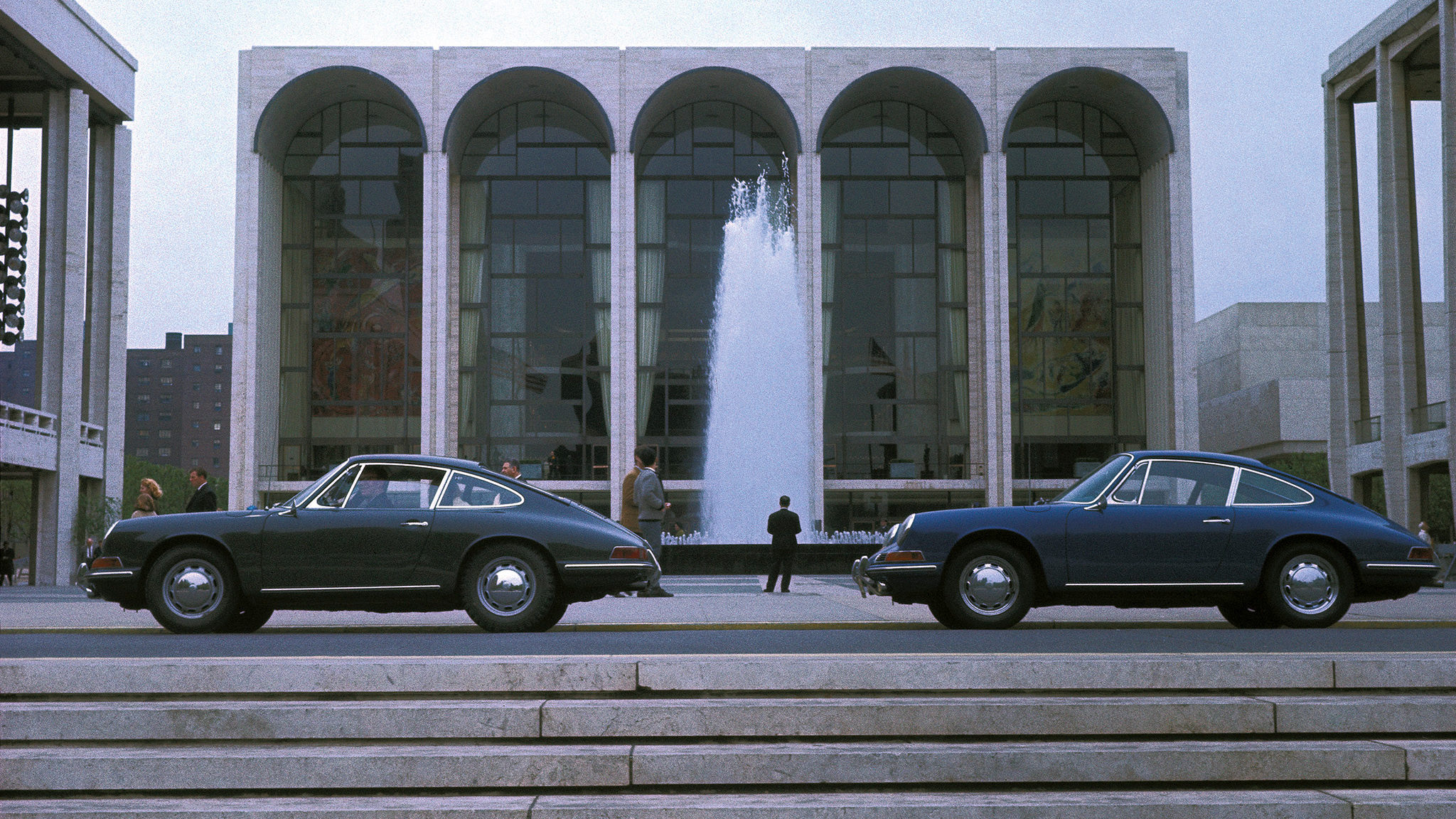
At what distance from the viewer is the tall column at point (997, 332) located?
1709 inches

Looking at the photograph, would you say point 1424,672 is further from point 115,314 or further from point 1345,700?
point 115,314

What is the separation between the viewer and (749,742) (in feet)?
17.5

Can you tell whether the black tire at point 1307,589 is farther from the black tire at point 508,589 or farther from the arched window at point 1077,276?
the arched window at point 1077,276

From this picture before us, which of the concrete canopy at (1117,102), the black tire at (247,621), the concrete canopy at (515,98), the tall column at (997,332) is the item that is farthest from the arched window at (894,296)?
the black tire at (247,621)

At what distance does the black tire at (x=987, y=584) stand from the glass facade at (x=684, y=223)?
3650 centimetres

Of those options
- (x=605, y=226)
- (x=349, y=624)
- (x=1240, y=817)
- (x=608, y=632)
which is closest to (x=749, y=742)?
(x=1240, y=817)

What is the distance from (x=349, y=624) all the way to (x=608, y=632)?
2564 mm

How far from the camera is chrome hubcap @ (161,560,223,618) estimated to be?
921cm

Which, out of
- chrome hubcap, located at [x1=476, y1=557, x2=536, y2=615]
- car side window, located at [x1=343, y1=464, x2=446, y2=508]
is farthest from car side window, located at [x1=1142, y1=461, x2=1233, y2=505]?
car side window, located at [x1=343, y1=464, x2=446, y2=508]

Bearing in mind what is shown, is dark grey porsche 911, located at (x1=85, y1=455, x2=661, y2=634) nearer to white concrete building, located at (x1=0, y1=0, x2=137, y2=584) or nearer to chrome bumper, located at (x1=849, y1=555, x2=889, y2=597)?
chrome bumper, located at (x1=849, y1=555, x2=889, y2=597)

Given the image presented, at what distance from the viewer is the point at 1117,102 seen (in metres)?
45.9

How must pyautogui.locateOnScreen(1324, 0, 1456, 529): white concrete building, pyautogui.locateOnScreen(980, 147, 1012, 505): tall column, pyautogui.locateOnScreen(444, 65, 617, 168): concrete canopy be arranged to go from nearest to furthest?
1. pyautogui.locateOnScreen(1324, 0, 1456, 529): white concrete building
2. pyautogui.locateOnScreen(980, 147, 1012, 505): tall column
3. pyautogui.locateOnScreen(444, 65, 617, 168): concrete canopy

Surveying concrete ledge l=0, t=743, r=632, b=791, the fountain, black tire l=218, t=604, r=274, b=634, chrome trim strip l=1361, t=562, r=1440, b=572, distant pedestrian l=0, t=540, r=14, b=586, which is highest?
the fountain

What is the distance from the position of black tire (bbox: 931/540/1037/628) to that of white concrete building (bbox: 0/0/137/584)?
98.9ft
